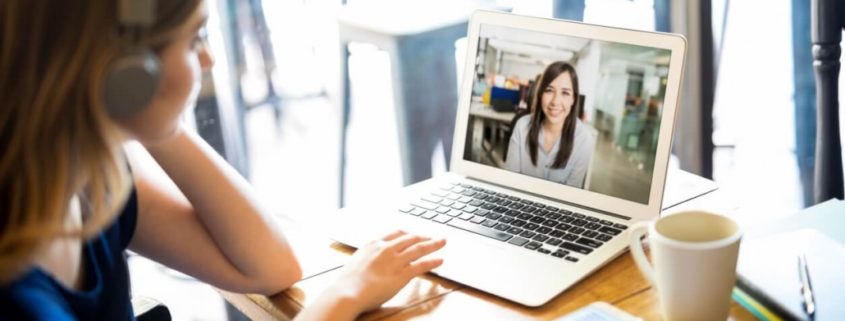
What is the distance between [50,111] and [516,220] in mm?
595

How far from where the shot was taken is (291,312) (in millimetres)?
990

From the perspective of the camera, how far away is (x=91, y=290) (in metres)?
0.88

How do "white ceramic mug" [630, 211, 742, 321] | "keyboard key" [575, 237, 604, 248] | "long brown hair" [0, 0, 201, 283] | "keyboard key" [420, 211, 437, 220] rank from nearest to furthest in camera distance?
1. "long brown hair" [0, 0, 201, 283]
2. "white ceramic mug" [630, 211, 742, 321]
3. "keyboard key" [575, 237, 604, 248]
4. "keyboard key" [420, 211, 437, 220]

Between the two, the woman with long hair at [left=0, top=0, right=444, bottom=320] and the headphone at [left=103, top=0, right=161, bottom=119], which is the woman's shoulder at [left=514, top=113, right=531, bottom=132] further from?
the headphone at [left=103, top=0, right=161, bottom=119]

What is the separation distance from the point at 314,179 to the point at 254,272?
109 cm

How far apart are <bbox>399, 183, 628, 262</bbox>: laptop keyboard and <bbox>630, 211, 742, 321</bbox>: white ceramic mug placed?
6.2 inches

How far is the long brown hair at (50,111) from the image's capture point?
658 millimetres

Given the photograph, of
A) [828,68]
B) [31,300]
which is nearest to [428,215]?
[31,300]

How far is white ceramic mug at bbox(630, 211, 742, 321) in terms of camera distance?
2.63 ft

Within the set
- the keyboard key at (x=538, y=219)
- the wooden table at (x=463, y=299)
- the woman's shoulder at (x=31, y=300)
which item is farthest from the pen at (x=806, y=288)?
the woman's shoulder at (x=31, y=300)

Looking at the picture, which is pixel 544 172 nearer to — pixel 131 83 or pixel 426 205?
pixel 426 205

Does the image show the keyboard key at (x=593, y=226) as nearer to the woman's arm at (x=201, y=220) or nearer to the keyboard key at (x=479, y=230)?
the keyboard key at (x=479, y=230)

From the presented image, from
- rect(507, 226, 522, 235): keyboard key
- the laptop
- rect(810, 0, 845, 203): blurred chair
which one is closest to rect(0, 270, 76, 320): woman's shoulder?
the laptop

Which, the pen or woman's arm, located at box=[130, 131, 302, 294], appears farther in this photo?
woman's arm, located at box=[130, 131, 302, 294]
